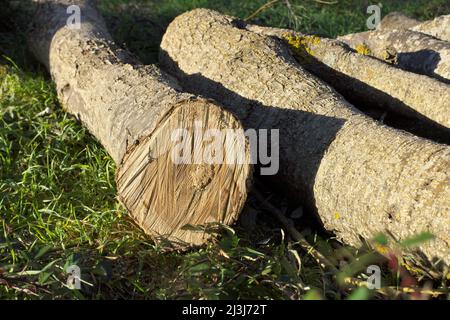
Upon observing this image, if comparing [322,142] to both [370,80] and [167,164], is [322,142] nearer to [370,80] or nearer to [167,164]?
[167,164]

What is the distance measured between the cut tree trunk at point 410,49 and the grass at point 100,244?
1.29 m

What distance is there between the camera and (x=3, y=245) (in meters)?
2.83

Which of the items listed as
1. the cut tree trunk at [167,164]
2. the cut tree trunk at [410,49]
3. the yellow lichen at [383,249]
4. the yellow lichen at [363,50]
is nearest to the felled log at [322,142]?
the yellow lichen at [383,249]

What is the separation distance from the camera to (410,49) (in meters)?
4.04

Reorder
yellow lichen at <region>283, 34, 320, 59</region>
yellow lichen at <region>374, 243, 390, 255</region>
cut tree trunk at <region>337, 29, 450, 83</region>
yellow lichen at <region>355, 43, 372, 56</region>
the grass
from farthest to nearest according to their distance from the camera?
yellow lichen at <region>355, 43, 372, 56</region>, yellow lichen at <region>283, 34, 320, 59</region>, cut tree trunk at <region>337, 29, 450, 83</region>, yellow lichen at <region>374, 243, 390, 255</region>, the grass

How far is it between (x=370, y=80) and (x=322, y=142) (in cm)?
85

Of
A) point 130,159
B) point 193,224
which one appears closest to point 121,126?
point 130,159

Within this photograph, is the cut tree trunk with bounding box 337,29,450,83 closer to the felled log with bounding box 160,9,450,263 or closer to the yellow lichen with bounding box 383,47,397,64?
the yellow lichen with bounding box 383,47,397,64

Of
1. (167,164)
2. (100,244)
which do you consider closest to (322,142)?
(167,164)

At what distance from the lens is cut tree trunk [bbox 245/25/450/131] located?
330 cm

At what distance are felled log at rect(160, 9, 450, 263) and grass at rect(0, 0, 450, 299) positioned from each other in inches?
6.6

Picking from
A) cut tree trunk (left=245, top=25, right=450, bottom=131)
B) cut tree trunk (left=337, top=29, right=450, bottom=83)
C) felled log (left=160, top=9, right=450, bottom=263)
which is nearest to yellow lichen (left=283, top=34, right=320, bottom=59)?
cut tree trunk (left=245, top=25, right=450, bottom=131)

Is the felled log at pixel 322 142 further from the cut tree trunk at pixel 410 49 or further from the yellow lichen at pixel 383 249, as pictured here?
the cut tree trunk at pixel 410 49
